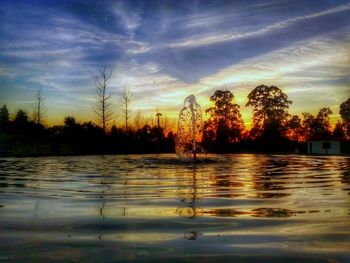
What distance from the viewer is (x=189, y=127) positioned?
3244 cm

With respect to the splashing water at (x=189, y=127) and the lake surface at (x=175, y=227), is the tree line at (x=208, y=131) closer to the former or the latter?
the splashing water at (x=189, y=127)

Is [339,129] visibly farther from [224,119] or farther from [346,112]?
[224,119]

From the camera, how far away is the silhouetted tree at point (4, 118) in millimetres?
56875

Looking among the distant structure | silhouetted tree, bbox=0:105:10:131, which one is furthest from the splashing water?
silhouetted tree, bbox=0:105:10:131

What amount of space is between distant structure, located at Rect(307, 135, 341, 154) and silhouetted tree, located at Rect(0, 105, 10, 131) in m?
38.1

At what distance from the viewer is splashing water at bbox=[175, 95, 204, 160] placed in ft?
101

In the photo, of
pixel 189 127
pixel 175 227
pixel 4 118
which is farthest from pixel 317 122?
pixel 175 227

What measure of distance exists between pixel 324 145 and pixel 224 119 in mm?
20302

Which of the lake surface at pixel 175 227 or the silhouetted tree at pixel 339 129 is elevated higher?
the silhouetted tree at pixel 339 129

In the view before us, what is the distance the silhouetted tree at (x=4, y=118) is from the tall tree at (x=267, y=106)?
36786 millimetres

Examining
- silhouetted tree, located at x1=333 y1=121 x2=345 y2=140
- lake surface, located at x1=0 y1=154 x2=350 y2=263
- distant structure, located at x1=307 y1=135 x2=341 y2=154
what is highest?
silhouetted tree, located at x1=333 y1=121 x2=345 y2=140

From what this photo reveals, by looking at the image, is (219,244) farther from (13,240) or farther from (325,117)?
(325,117)

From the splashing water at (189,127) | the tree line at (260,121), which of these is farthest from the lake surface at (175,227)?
the tree line at (260,121)

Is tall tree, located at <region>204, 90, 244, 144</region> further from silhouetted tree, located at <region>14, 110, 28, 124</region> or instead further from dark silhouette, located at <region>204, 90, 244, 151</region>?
silhouetted tree, located at <region>14, 110, 28, 124</region>
